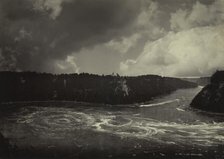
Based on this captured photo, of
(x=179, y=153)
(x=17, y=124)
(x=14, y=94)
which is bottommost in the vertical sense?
(x=179, y=153)

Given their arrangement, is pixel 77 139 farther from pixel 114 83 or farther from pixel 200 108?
pixel 200 108

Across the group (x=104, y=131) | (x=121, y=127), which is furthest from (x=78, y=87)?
(x=104, y=131)

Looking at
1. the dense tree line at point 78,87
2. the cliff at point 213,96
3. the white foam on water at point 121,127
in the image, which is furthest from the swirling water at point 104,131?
the cliff at point 213,96

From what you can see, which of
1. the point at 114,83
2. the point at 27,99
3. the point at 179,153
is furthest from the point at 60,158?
the point at 114,83

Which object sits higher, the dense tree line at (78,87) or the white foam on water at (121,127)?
the dense tree line at (78,87)

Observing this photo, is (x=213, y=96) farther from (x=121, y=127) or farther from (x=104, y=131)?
(x=104, y=131)

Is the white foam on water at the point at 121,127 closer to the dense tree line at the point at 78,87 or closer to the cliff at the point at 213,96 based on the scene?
the dense tree line at the point at 78,87

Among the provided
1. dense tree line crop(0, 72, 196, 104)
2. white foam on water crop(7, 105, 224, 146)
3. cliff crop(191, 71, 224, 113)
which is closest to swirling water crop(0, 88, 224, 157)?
white foam on water crop(7, 105, 224, 146)
